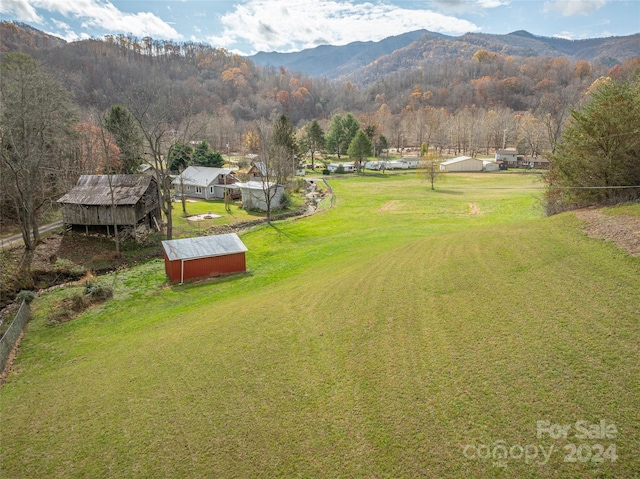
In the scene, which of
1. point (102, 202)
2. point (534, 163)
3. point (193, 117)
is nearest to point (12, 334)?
point (102, 202)

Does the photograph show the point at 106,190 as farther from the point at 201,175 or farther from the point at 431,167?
the point at 431,167

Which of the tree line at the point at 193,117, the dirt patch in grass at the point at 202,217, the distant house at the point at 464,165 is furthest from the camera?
the distant house at the point at 464,165

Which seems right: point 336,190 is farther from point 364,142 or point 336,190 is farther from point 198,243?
point 198,243

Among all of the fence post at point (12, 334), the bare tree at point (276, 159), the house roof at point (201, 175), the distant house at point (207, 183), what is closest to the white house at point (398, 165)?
the bare tree at point (276, 159)

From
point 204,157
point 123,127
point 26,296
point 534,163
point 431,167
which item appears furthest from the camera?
point 534,163

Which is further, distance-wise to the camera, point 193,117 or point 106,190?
point 193,117

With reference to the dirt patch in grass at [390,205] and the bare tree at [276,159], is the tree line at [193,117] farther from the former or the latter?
the dirt patch in grass at [390,205]

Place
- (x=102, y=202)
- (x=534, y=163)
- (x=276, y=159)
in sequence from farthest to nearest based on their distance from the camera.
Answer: (x=534, y=163) < (x=276, y=159) < (x=102, y=202)
